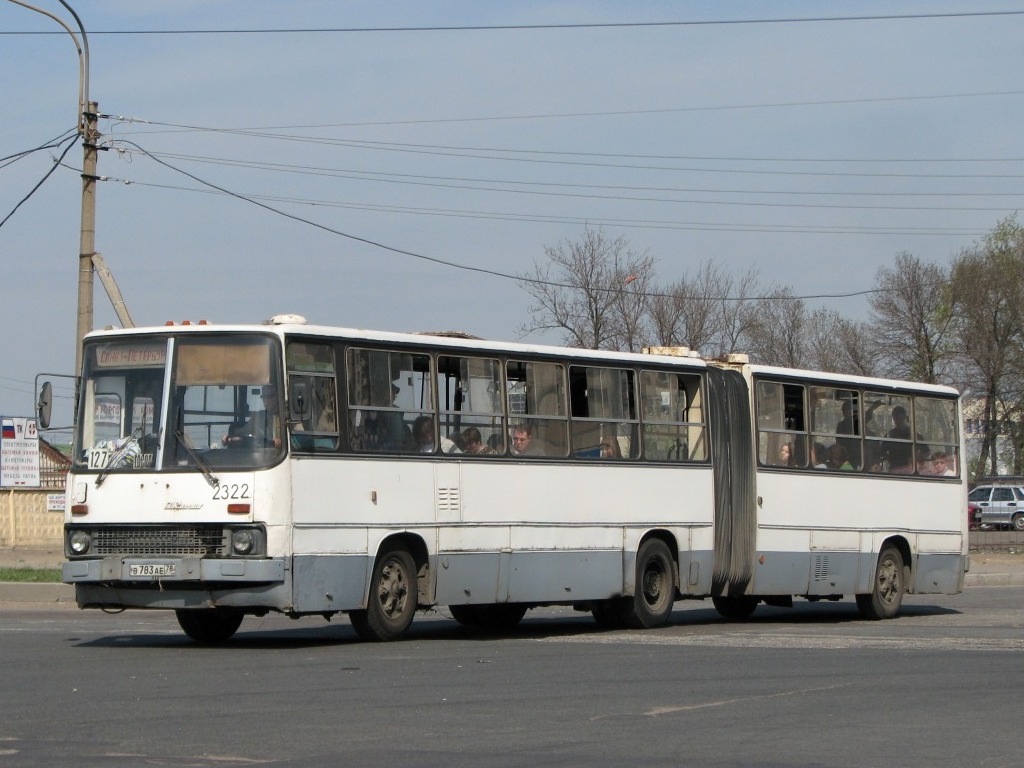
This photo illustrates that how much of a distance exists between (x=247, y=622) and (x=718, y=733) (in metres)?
11.5

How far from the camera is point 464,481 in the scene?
15891 millimetres

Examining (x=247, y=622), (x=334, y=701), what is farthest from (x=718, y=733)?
(x=247, y=622)

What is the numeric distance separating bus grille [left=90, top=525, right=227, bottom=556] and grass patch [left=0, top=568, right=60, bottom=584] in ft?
32.5

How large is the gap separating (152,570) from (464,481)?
10.8ft

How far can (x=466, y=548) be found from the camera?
15828 millimetres

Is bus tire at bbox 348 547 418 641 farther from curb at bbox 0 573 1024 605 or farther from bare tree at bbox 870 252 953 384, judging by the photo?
bare tree at bbox 870 252 953 384

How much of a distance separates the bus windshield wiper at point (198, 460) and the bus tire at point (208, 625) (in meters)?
1.93

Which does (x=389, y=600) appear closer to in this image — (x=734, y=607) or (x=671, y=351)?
(x=671, y=351)

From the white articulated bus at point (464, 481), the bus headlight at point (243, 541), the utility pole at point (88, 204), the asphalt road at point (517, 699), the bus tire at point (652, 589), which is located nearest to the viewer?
the asphalt road at point (517, 699)

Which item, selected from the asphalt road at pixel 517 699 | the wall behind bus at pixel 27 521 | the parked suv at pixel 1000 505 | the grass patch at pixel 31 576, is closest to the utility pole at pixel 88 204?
the grass patch at pixel 31 576

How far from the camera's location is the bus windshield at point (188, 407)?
558 inches

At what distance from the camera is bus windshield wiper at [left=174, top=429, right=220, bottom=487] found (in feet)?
46.1

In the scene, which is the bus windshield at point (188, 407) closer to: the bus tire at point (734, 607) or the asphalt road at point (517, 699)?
the asphalt road at point (517, 699)

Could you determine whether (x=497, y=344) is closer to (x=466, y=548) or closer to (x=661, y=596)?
(x=466, y=548)
